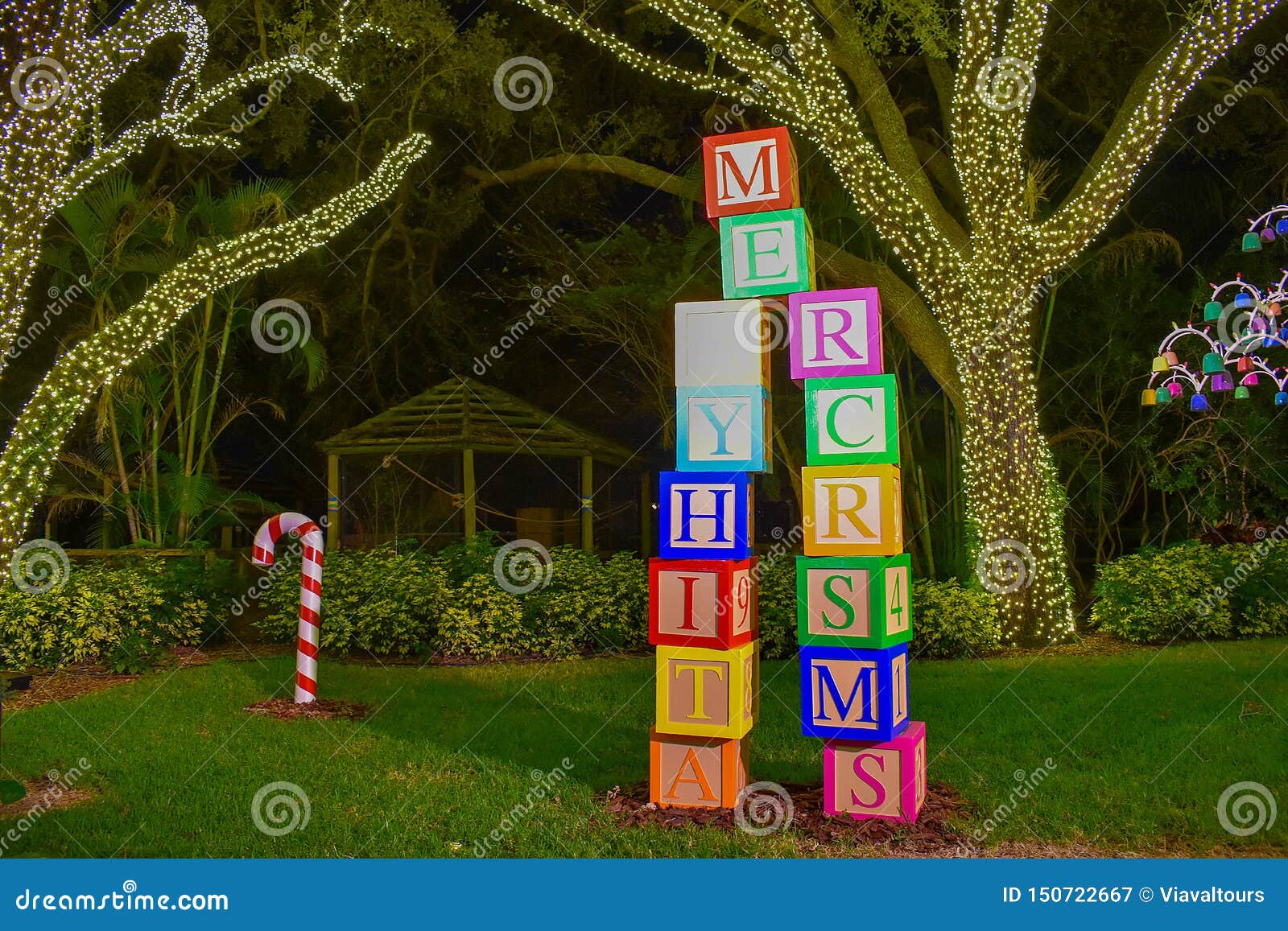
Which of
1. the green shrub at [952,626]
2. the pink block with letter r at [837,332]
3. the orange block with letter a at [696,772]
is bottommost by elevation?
the orange block with letter a at [696,772]

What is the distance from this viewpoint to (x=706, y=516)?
16.4ft

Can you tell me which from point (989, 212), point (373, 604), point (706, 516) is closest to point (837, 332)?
point (706, 516)

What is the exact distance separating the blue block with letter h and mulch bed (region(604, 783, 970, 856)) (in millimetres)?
1371

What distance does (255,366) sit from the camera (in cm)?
1838

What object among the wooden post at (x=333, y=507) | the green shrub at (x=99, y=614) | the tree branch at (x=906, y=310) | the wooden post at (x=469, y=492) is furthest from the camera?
the wooden post at (x=333, y=507)

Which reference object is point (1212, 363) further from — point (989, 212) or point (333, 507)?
point (333, 507)

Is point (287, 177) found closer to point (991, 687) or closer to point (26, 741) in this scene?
point (26, 741)

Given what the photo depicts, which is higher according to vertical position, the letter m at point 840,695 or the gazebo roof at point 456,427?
the gazebo roof at point 456,427

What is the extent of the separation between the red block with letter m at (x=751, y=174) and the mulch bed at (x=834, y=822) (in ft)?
10.8

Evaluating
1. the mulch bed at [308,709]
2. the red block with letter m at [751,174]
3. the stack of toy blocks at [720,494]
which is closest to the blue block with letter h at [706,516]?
the stack of toy blocks at [720,494]

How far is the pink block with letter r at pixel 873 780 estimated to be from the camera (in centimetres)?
471

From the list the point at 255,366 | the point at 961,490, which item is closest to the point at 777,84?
the point at 961,490

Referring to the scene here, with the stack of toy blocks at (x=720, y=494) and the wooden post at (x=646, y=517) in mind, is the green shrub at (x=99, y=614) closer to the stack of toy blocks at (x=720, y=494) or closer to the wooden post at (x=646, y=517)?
the stack of toy blocks at (x=720, y=494)

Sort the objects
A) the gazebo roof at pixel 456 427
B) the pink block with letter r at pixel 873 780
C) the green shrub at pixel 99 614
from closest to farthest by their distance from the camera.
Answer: the pink block with letter r at pixel 873 780
the green shrub at pixel 99 614
the gazebo roof at pixel 456 427
